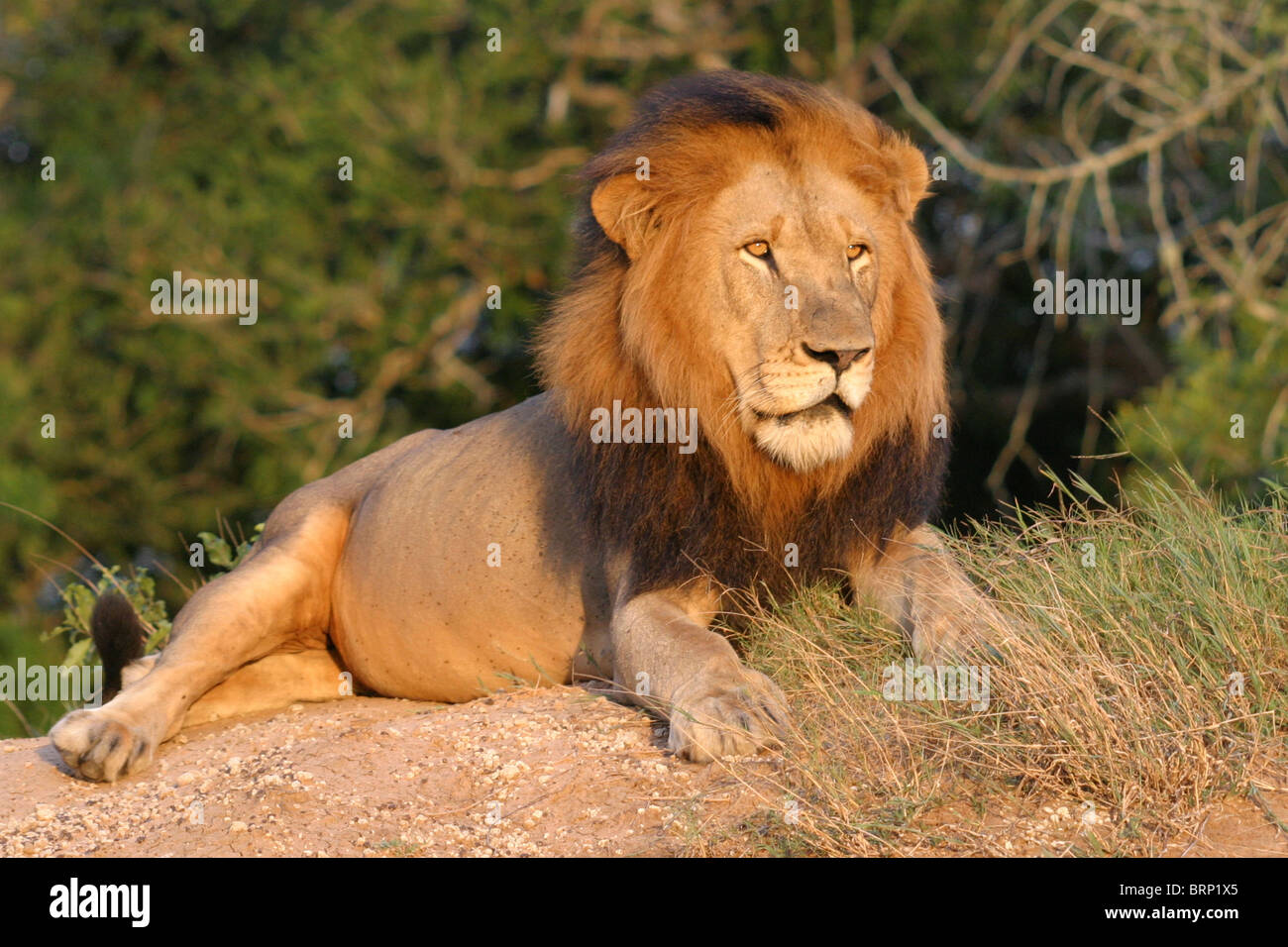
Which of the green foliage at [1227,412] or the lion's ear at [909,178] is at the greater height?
the lion's ear at [909,178]

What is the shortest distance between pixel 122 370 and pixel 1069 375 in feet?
26.6

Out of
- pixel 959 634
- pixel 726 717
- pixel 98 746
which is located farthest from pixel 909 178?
pixel 98 746

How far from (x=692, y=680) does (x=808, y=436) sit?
0.75 metres

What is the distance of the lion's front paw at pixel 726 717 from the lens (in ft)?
12.5

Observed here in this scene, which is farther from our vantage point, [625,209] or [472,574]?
[472,574]

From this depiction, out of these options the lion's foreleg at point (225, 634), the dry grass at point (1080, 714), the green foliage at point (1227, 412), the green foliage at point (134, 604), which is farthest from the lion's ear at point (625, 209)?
the green foliage at point (1227, 412)

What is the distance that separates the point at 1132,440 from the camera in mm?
9492

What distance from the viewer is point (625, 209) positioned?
467 cm

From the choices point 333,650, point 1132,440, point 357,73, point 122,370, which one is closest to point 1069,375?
point 1132,440

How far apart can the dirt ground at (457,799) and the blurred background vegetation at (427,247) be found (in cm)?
794

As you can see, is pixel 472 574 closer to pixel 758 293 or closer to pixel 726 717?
pixel 758 293

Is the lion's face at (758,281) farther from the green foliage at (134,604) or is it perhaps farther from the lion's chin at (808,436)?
the green foliage at (134,604)

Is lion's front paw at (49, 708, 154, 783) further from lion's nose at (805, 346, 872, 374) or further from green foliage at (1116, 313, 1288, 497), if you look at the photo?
green foliage at (1116, 313, 1288, 497)

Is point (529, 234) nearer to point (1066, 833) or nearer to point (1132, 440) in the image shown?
point (1132, 440)
